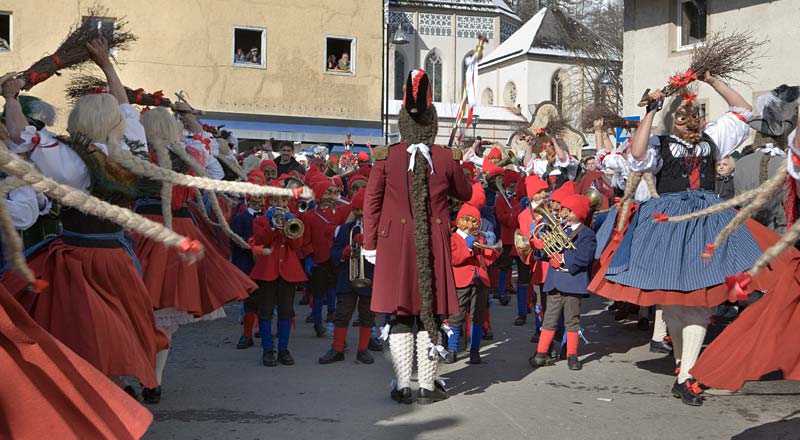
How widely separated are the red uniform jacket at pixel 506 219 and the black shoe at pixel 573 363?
3372 millimetres

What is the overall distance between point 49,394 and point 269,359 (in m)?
4.69

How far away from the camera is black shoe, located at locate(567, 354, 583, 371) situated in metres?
7.70

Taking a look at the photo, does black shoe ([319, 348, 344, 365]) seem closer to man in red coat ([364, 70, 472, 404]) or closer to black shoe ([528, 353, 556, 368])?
man in red coat ([364, 70, 472, 404])

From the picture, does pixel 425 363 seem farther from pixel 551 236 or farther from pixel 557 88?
pixel 557 88

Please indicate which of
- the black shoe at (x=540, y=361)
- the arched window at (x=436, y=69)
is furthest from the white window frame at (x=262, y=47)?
the arched window at (x=436, y=69)

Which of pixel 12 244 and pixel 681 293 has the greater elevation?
pixel 12 244

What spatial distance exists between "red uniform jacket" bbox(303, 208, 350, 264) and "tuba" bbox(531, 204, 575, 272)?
1880 millimetres

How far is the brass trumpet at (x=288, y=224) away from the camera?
26.6ft

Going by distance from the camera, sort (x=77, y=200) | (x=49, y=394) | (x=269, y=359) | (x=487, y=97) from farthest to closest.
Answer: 1. (x=487, y=97)
2. (x=269, y=359)
3. (x=49, y=394)
4. (x=77, y=200)

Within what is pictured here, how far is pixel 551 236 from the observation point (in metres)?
8.11

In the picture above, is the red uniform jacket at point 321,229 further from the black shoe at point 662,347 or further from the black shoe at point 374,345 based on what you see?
the black shoe at point 662,347

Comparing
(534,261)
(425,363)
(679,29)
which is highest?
(679,29)

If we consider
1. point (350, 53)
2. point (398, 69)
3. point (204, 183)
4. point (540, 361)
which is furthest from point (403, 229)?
point (398, 69)

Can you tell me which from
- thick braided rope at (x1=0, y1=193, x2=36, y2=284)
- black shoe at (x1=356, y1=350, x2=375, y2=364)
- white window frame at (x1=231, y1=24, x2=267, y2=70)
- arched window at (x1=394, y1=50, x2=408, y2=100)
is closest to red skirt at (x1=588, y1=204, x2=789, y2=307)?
black shoe at (x1=356, y1=350, x2=375, y2=364)
